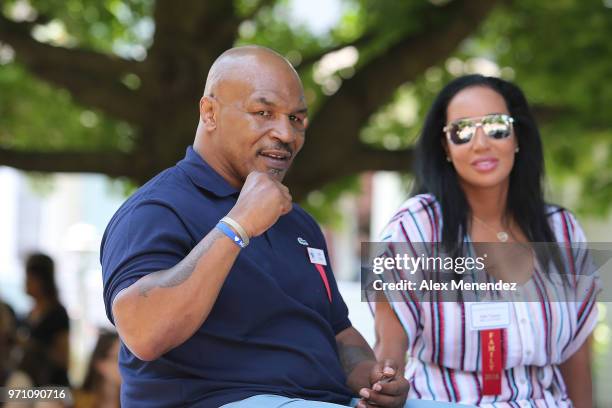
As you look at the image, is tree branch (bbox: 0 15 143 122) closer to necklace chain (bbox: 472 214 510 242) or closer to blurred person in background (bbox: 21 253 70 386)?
blurred person in background (bbox: 21 253 70 386)

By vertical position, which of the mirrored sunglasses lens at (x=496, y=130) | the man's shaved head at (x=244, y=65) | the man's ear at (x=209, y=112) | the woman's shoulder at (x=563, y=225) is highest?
the mirrored sunglasses lens at (x=496, y=130)

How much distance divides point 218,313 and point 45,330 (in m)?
4.95

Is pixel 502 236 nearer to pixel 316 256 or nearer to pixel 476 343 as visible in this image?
pixel 476 343

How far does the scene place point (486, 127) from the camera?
11.5ft

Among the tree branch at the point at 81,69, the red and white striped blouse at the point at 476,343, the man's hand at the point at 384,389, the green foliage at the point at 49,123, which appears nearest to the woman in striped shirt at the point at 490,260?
the red and white striped blouse at the point at 476,343

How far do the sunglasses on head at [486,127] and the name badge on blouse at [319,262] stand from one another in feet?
2.89

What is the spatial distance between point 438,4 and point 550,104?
6.05 feet

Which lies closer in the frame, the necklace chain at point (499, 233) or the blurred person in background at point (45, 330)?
the necklace chain at point (499, 233)

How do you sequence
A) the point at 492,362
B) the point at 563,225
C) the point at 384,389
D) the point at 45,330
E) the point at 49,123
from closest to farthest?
the point at 384,389
the point at 492,362
the point at 563,225
the point at 45,330
the point at 49,123

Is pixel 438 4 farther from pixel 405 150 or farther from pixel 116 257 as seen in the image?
pixel 116 257

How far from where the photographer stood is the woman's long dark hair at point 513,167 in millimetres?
3582

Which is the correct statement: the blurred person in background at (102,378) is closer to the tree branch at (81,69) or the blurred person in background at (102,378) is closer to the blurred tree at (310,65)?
the blurred tree at (310,65)

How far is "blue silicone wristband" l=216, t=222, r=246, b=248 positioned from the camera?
2318 mm

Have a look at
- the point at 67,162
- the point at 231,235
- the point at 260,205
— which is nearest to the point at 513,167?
the point at 260,205
